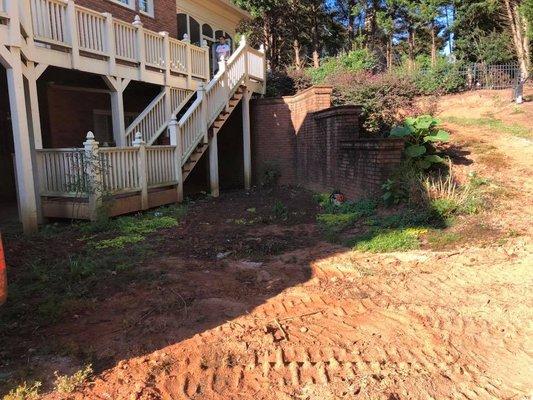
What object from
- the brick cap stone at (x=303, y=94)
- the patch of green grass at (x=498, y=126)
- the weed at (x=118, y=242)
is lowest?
the weed at (x=118, y=242)

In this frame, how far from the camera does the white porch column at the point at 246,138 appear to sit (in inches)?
545

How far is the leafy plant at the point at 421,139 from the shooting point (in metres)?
8.42

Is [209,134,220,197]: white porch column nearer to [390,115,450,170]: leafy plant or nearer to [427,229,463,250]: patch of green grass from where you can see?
[390,115,450,170]: leafy plant

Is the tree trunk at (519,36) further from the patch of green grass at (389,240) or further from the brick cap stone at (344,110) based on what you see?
the patch of green grass at (389,240)

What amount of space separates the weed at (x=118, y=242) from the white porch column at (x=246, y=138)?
680 centimetres

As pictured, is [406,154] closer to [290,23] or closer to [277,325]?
[277,325]

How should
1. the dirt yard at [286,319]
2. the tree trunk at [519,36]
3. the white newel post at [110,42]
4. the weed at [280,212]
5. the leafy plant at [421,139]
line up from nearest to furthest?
the dirt yard at [286,319] → the leafy plant at [421,139] → the weed at [280,212] → the white newel post at [110,42] → the tree trunk at [519,36]

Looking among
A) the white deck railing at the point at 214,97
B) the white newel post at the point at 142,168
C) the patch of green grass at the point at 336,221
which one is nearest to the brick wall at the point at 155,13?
the white deck railing at the point at 214,97

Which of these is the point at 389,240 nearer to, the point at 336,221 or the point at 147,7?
the point at 336,221

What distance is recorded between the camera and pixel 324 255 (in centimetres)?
618

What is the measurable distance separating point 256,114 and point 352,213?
7.08 m

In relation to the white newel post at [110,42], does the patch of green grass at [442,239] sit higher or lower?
lower

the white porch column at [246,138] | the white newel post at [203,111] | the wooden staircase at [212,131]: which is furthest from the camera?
the white porch column at [246,138]

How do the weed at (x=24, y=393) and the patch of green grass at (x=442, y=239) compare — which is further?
the patch of green grass at (x=442, y=239)
